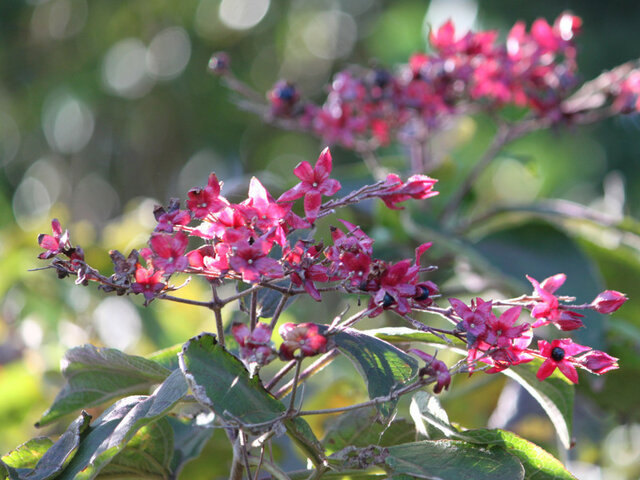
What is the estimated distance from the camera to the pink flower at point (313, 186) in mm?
401

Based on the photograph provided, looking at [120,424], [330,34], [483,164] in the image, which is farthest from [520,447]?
[330,34]

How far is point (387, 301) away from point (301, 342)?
0.05 metres

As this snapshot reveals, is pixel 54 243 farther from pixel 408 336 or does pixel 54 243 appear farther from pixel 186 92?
pixel 186 92

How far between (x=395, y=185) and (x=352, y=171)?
23.1 inches

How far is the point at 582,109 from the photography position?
826 mm

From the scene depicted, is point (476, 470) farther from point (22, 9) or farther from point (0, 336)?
point (22, 9)

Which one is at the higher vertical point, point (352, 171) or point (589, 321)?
point (352, 171)

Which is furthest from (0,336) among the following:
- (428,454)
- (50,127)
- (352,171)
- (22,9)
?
(22,9)

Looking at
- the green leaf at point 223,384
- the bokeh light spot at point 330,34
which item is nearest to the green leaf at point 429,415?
the green leaf at point 223,384

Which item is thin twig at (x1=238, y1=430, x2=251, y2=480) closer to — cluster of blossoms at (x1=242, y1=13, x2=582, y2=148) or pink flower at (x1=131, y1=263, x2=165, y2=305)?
pink flower at (x1=131, y1=263, x2=165, y2=305)

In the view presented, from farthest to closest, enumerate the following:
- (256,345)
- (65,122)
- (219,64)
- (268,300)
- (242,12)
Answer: (242,12)
(65,122)
(219,64)
(268,300)
(256,345)

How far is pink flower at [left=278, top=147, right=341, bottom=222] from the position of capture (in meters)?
0.40

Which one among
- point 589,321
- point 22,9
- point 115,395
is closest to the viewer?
point 115,395

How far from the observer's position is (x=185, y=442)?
530mm
